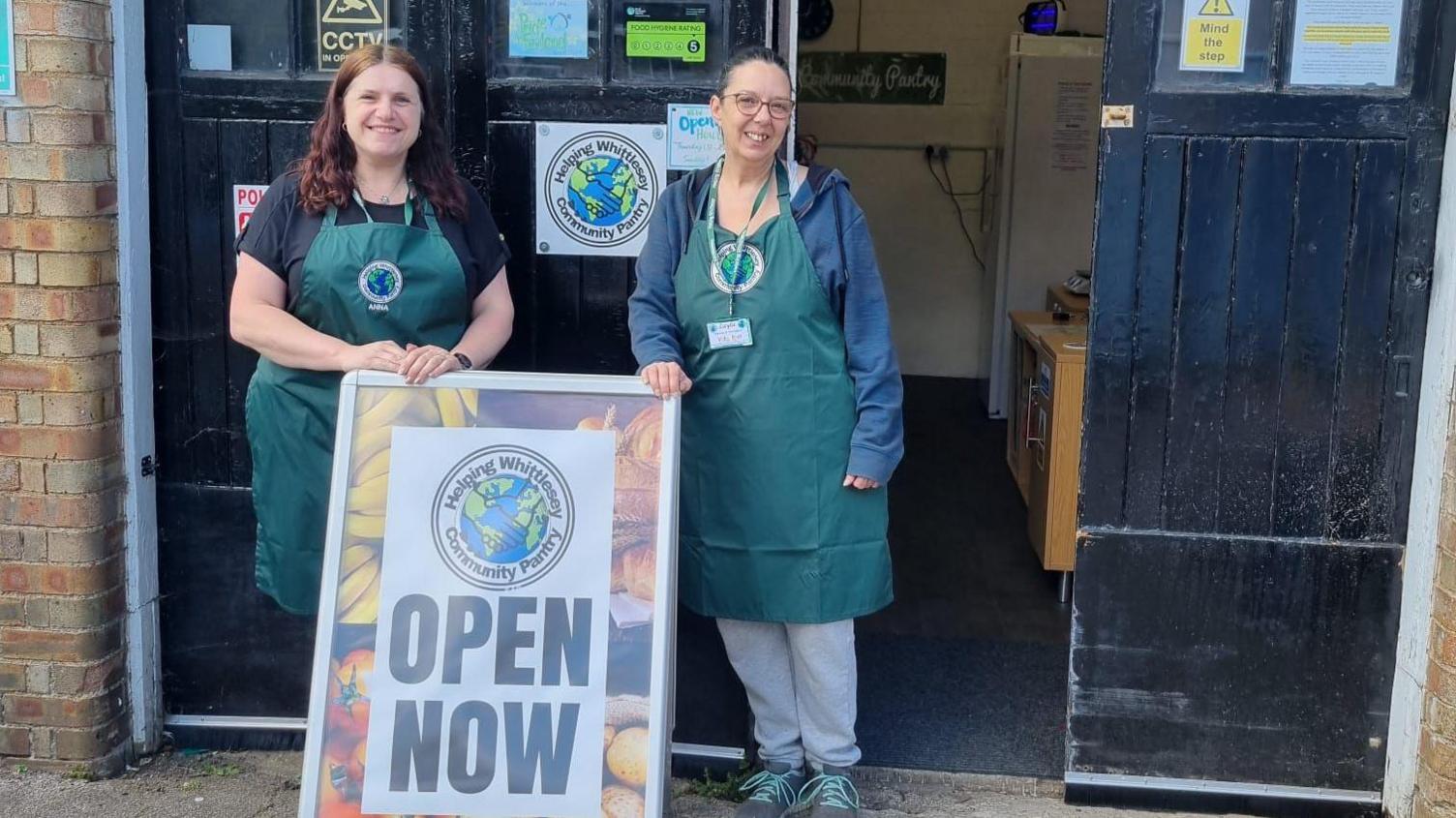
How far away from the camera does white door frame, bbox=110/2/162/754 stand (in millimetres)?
3434

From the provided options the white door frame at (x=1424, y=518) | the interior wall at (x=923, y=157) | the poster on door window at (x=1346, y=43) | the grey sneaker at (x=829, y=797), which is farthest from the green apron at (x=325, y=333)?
the interior wall at (x=923, y=157)

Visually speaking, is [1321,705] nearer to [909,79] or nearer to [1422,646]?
[1422,646]

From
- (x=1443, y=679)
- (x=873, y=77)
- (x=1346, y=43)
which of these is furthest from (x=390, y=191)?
(x=873, y=77)

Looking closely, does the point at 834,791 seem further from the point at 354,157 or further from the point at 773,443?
the point at 354,157

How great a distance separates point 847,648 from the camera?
3223 mm

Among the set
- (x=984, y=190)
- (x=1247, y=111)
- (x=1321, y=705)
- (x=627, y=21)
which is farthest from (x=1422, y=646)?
(x=984, y=190)

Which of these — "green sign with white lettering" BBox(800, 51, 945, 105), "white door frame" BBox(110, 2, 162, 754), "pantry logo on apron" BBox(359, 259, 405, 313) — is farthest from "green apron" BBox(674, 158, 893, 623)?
"green sign with white lettering" BBox(800, 51, 945, 105)

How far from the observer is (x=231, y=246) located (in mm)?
3557

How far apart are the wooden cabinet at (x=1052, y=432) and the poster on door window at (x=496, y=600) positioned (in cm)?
207

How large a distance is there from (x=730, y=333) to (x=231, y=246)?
1363mm

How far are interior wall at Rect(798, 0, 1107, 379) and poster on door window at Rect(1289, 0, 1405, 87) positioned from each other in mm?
5285

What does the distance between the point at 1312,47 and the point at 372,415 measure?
2174 mm

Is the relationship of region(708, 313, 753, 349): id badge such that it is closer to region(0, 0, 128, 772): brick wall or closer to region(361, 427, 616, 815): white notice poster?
region(361, 427, 616, 815): white notice poster

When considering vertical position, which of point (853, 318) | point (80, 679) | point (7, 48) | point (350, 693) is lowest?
point (80, 679)
